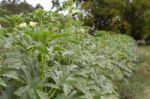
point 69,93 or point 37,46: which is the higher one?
point 37,46

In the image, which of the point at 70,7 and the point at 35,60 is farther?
the point at 70,7

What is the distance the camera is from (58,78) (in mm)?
2471

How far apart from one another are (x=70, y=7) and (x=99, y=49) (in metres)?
1.00

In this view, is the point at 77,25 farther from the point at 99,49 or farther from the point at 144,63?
the point at 144,63

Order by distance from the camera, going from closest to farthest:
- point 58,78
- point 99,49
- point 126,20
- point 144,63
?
→ 1. point 58,78
2. point 99,49
3. point 144,63
4. point 126,20

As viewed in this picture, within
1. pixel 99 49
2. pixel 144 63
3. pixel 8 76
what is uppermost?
pixel 8 76

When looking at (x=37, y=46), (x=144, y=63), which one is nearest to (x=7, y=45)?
(x=37, y=46)

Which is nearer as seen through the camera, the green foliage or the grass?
the grass

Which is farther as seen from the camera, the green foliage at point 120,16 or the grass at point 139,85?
the green foliage at point 120,16

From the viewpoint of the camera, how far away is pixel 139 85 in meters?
7.54

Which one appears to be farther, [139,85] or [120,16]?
[120,16]

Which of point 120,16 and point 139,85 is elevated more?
point 139,85

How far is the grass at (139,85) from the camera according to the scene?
246 inches

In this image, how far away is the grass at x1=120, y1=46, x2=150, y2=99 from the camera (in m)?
6.24
